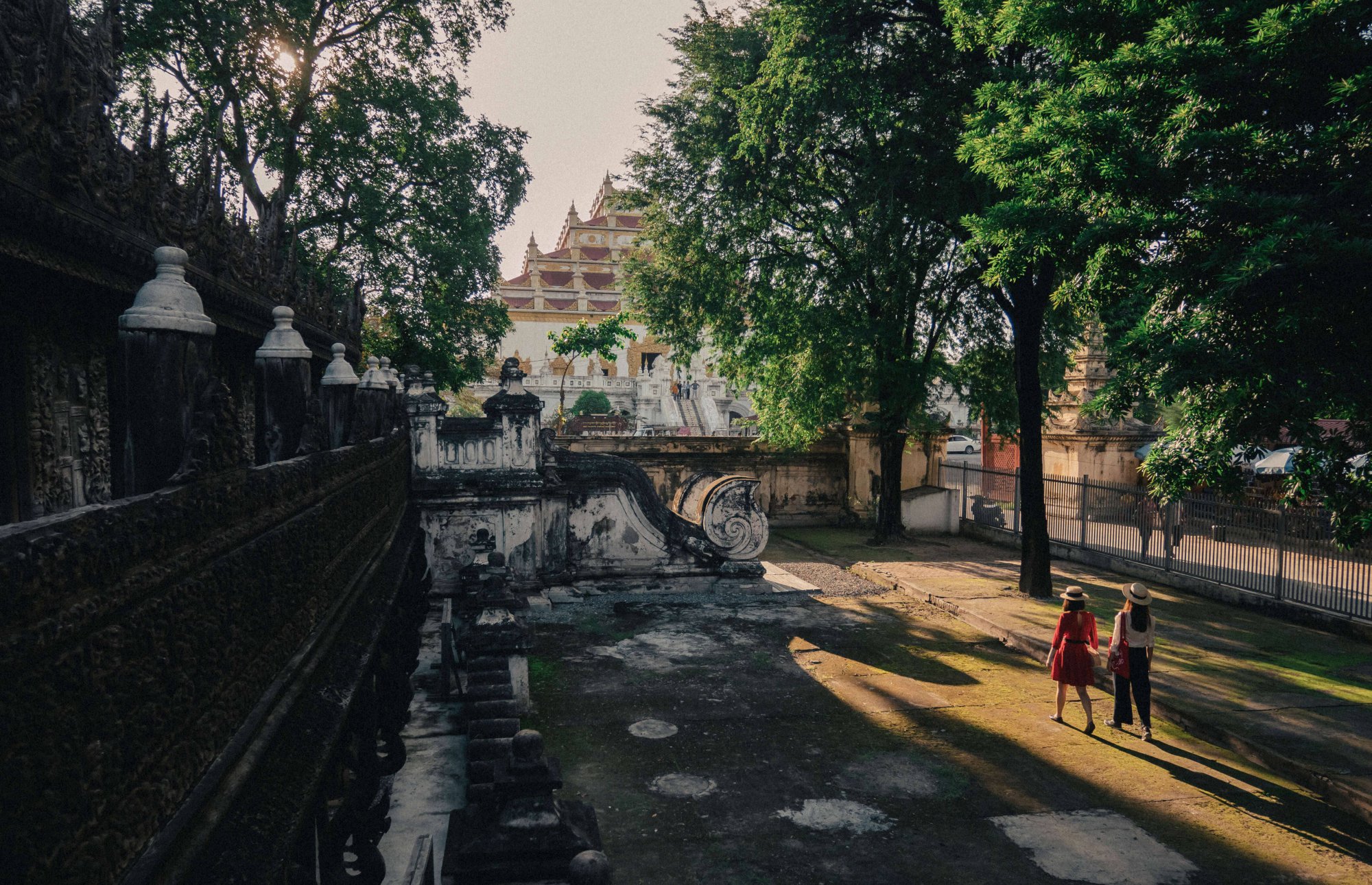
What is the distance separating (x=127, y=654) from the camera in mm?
1376

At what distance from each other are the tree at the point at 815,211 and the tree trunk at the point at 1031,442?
1.77m

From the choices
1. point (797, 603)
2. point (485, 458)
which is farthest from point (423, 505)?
point (797, 603)

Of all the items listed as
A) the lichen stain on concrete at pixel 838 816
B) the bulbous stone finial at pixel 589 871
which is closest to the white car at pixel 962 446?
the lichen stain on concrete at pixel 838 816

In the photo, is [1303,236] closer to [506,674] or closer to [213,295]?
[506,674]

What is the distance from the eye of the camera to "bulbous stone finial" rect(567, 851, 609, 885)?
88.4 inches

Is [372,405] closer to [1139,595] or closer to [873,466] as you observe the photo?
[1139,595]

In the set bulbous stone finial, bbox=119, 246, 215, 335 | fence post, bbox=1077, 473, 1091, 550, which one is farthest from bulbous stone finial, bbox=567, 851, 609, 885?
fence post, bbox=1077, 473, 1091, 550

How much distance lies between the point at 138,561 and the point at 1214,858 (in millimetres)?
5832

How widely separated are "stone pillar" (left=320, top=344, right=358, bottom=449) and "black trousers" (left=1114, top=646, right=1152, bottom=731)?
21.4 ft

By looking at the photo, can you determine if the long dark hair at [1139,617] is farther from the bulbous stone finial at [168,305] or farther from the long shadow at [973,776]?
the bulbous stone finial at [168,305]

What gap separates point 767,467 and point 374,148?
11710 mm

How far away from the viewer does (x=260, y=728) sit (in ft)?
6.51

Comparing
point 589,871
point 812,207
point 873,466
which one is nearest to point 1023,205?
point 589,871

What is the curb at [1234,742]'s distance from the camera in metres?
5.39
